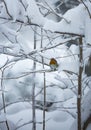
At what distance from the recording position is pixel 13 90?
224 inches

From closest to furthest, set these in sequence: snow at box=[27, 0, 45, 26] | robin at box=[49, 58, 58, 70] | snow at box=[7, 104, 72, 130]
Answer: snow at box=[27, 0, 45, 26] → robin at box=[49, 58, 58, 70] → snow at box=[7, 104, 72, 130]

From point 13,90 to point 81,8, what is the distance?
12.7 feet

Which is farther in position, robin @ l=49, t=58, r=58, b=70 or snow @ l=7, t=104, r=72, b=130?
snow @ l=7, t=104, r=72, b=130

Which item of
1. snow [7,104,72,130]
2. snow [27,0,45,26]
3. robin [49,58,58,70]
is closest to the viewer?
snow [27,0,45,26]

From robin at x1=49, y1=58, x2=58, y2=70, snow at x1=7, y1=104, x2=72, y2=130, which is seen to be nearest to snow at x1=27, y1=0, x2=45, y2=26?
robin at x1=49, y1=58, x2=58, y2=70

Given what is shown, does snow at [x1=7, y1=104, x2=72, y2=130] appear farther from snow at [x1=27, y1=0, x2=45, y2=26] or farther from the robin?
snow at [x1=27, y1=0, x2=45, y2=26]

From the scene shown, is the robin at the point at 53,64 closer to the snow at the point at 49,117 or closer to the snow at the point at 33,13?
the snow at the point at 33,13

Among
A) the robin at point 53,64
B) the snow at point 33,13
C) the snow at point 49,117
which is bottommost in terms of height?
the snow at point 49,117

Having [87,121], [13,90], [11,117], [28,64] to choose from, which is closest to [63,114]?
[11,117]

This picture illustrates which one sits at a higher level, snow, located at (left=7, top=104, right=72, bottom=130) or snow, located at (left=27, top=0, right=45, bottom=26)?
snow, located at (left=27, top=0, right=45, bottom=26)

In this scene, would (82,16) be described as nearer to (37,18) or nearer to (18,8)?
(37,18)

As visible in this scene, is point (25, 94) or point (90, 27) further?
point (25, 94)

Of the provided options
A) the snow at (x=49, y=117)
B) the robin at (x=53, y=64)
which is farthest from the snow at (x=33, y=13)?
the snow at (x=49, y=117)

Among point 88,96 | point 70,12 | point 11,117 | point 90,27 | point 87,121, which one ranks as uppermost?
point 70,12
